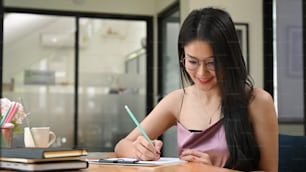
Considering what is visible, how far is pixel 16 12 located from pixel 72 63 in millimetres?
406

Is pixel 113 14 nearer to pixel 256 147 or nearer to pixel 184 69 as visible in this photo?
pixel 184 69

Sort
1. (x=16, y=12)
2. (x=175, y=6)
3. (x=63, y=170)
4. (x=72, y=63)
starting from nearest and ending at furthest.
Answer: (x=63, y=170)
(x=175, y=6)
(x=16, y=12)
(x=72, y=63)

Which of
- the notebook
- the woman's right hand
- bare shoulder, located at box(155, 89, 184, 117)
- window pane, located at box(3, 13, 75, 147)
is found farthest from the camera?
window pane, located at box(3, 13, 75, 147)

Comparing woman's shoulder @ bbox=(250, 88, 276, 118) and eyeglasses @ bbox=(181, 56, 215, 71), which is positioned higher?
eyeglasses @ bbox=(181, 56, 215, 71)

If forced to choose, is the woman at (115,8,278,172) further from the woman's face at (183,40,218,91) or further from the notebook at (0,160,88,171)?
the notebook at (0,160,88,171)

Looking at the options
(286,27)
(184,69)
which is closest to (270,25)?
(286,27)

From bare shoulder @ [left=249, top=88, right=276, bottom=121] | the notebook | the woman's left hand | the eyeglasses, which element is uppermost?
the eyeglasses

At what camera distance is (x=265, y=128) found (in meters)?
0.85

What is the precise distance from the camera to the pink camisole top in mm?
832

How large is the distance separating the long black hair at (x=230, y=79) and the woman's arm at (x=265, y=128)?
0.01m

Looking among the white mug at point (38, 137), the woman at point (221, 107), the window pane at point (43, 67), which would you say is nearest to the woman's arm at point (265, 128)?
the woman at point (221, 107)

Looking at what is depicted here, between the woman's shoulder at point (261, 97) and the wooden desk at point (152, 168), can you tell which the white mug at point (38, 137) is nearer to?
the wooden desk at point (152, 168)

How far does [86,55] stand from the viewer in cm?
203

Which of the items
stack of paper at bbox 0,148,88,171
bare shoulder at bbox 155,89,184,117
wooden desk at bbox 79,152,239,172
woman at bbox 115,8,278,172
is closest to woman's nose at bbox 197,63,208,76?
woman at bbox 115,8,278,172
